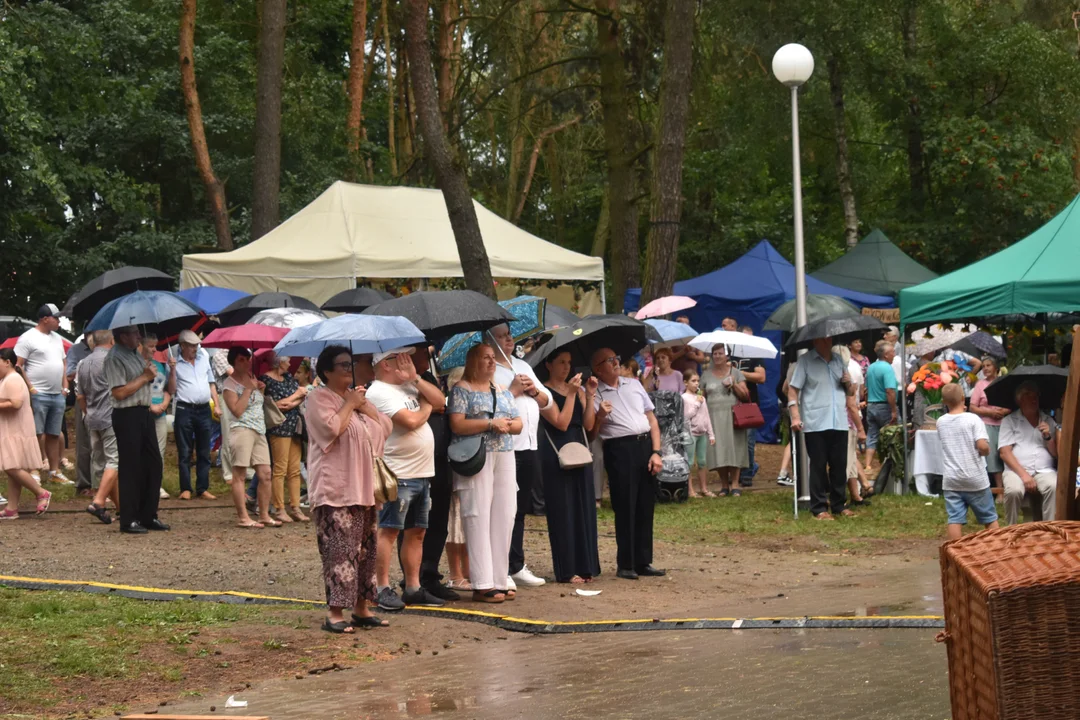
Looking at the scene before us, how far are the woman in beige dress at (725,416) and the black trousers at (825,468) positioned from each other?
2.55 meters

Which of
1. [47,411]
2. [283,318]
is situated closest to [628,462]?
[283,318]

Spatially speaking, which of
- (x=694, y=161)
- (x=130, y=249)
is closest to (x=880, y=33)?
(x=694, y=161)

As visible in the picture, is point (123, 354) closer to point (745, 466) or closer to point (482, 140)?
point (745, 466)

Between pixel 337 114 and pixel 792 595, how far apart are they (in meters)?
25.7

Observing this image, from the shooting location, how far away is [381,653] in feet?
27.8

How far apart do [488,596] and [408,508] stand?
941 mm

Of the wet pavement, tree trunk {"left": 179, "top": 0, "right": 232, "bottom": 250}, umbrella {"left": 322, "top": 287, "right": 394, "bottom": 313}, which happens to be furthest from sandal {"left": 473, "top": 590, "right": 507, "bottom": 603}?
tree trunk {"left": 179, "top": 0, "right": 232, "bottom": 250}

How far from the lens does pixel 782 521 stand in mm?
15625

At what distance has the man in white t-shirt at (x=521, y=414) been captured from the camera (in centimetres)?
1055

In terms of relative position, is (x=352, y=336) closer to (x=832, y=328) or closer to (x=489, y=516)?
(x=489, y=516)

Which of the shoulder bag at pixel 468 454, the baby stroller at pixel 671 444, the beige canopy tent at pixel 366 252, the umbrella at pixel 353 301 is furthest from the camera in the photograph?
the beige canopy tent at pixel 366 252

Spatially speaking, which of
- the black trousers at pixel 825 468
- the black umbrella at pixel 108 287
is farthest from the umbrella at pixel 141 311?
the black trousers at pixel 825 468

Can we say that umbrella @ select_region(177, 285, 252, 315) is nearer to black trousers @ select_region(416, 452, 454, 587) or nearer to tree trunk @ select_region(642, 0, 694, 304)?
tree trunk @ select_region(642, 0, 694, 304)

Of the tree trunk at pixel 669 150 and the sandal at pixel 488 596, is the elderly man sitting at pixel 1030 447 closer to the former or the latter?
the sandal at pixel 488 596
